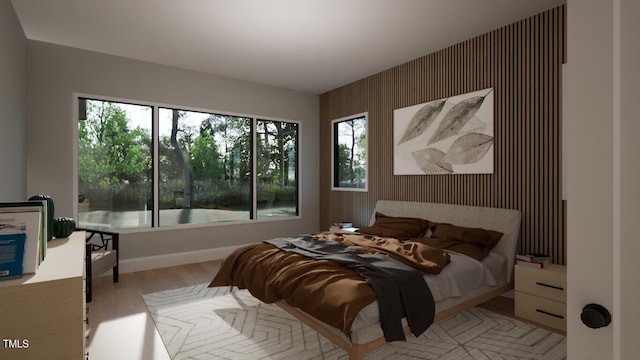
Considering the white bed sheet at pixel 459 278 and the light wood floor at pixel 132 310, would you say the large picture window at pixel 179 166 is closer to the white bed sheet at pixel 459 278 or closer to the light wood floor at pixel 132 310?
the light wood floor at pixel 132 310

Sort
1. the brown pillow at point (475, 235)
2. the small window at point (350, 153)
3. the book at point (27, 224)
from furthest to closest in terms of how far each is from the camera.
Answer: the small window at point (350, 153), the brown pillow at point (475, 235), the book at point (27, 224)

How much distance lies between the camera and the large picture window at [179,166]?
14.2 feet

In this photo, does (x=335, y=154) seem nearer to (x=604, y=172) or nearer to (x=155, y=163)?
(x=155, y=163)

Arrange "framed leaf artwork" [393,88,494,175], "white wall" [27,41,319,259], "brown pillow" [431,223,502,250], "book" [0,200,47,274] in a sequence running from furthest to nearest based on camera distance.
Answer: "white wall" [27,41,319,259], "framed leaf artwork" [393,88,494,175], "brown pillow" [431,223,502,250], "book" [0,200,47,274]

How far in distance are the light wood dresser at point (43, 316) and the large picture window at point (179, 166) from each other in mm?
3303

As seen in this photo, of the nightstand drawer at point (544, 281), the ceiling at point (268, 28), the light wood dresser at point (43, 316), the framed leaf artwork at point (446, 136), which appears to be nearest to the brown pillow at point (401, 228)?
the framed leaf artwork at point (446, 136)

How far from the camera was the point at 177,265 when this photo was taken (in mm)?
4836

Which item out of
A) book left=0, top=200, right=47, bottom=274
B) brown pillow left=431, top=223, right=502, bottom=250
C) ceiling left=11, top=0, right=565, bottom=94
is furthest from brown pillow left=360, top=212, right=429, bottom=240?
book left=0, top=200, right=47, bottom=274

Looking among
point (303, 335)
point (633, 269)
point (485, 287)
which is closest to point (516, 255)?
point (485, 287)

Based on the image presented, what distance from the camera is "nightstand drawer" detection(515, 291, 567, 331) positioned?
271 centimetres

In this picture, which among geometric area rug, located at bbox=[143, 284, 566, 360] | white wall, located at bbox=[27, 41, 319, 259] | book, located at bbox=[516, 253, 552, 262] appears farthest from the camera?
white wall, located at bbox=[27, 41, 319, 259]

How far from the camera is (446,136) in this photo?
161 inches

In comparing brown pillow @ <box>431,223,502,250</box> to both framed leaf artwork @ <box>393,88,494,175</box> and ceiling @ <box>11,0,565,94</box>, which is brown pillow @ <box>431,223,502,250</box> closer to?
framed leaf artwork @ <box>393,88,494,175</box>

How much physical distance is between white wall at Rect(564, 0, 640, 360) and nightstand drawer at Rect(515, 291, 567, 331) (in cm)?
261
